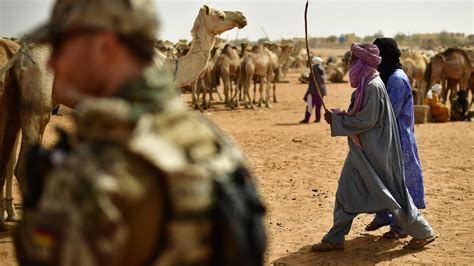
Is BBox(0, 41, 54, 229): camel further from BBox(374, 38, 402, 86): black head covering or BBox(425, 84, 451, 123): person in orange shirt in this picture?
BBox(425, 84, 451, 123): person in orange shirt

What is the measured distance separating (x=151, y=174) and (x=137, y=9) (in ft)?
1.51

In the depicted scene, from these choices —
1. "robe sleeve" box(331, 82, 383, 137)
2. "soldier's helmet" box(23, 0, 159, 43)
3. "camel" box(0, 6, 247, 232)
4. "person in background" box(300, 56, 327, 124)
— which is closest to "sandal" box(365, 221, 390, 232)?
"robe sleeve" box(331, 82, 383, 137)

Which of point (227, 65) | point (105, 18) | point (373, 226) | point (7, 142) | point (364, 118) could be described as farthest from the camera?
point (227, 65)

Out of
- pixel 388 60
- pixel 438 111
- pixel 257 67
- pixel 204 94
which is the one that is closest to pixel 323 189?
pixel 388 60

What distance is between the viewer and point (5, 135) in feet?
22.9

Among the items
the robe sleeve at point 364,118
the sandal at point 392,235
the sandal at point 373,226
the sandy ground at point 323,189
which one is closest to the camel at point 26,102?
the sandy ground at point 323,189

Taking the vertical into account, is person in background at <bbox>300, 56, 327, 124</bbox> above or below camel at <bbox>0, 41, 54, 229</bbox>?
below

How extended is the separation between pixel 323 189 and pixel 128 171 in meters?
7.99

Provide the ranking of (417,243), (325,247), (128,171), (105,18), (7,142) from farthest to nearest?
(7,142), (417,243), (325,247), (105,18), (128,171)

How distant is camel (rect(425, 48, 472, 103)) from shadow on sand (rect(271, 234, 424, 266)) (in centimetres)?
1555

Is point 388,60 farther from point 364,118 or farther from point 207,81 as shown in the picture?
point 207,81

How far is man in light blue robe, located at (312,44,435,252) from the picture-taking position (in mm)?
6078

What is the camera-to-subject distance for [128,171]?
177 cm

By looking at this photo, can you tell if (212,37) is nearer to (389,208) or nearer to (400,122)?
(400,122)
